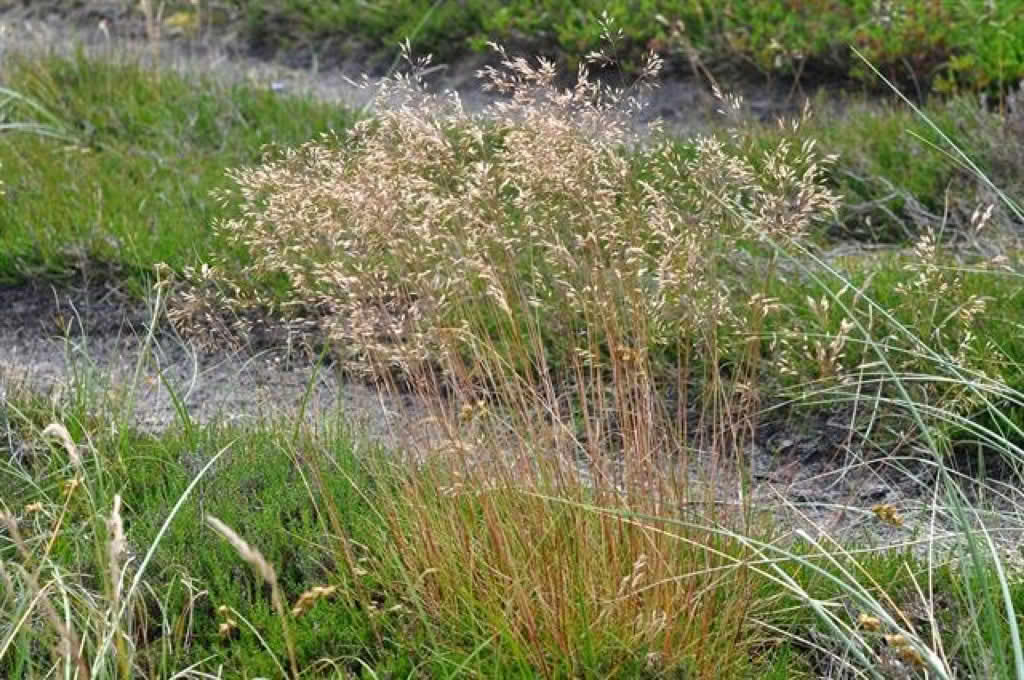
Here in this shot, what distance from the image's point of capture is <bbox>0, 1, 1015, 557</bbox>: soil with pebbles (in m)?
3.88

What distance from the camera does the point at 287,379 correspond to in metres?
4.87

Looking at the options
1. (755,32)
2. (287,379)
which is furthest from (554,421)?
(755,32)

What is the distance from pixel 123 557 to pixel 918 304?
243 cm

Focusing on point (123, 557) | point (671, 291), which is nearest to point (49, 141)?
point (123, 557)

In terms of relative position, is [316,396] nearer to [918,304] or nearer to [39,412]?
[39,412]

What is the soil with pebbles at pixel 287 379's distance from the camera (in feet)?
12.7

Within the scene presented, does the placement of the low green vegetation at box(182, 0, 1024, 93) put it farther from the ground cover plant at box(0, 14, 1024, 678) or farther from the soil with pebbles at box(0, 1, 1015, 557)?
the ground cover plant at box(0, 14, 1024, 678)

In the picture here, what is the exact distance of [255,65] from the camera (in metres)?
8.47

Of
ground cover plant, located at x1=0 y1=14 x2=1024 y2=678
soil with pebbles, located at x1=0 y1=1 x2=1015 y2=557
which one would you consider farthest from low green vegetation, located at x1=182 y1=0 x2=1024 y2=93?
ground cover plant, located at x1=0 y1=14 x2=1024 y2=678

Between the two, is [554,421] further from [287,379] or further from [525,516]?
[287,379]

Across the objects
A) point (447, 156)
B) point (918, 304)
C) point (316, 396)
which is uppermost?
point (447, 156)

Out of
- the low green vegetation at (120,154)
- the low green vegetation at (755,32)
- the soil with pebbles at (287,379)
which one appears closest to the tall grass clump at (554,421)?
the soil with pebbles at (287,379)

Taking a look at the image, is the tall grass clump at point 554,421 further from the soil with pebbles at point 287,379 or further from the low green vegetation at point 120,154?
the low green vegetation at point 120,154

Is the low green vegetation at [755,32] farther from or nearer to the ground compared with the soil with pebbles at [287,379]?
farther from the ground
